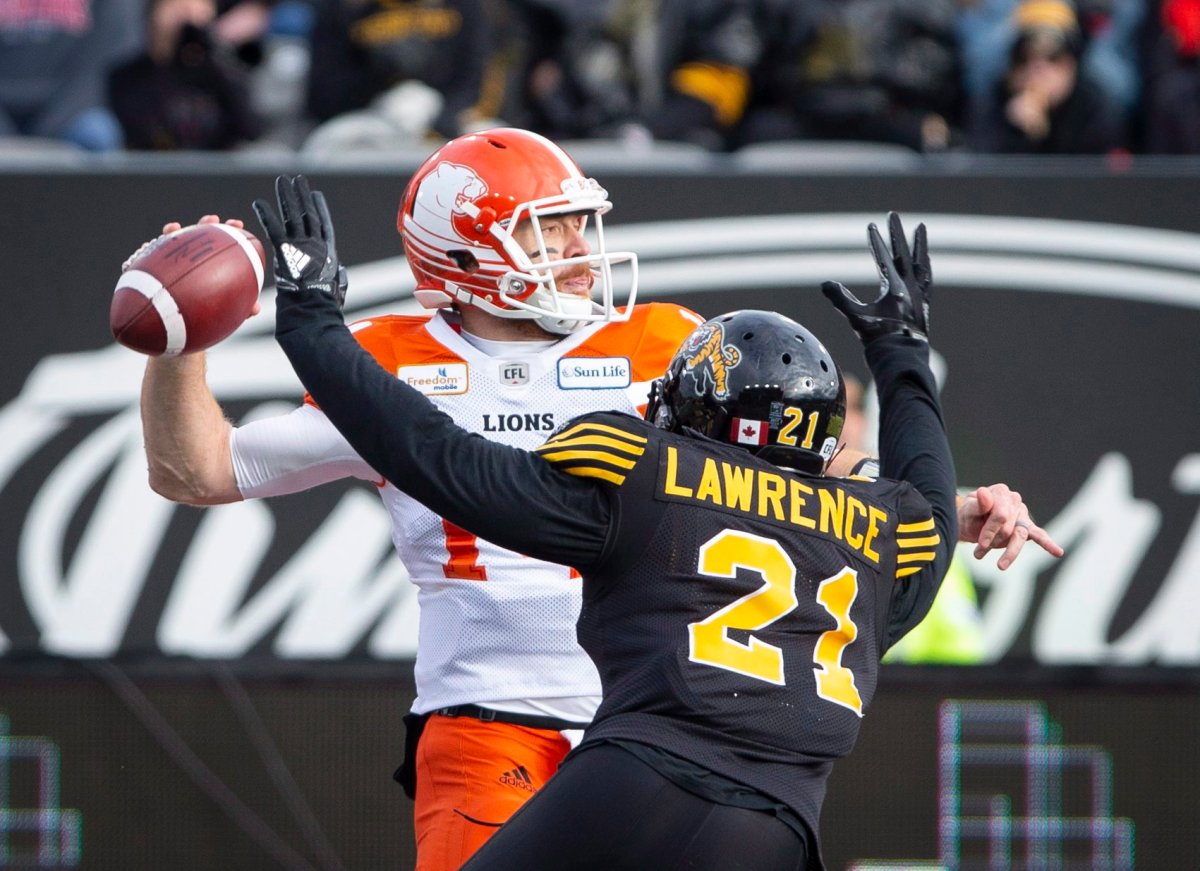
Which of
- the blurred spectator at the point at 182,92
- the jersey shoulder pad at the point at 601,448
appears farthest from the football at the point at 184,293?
the blurred spectator at the point at 182,92

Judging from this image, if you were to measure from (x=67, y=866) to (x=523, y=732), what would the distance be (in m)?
2.92

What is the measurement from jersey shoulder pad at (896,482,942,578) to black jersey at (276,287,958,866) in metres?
0.11

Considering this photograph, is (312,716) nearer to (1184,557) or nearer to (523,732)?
(523,732)

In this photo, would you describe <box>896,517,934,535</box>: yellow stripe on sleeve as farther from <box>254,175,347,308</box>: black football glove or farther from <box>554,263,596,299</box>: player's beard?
<box>254,175,347,308</box>: black football glove

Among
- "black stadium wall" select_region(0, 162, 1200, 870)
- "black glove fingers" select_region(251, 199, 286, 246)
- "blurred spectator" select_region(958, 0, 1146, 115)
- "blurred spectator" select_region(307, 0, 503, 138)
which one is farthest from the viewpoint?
"blurred spectator" select_region(958, 0, 1146, 115)

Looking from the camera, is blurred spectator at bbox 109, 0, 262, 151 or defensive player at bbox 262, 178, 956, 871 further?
blurred spectator at bbox 109, 0, 262, 151

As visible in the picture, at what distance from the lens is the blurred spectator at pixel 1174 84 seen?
7.64m

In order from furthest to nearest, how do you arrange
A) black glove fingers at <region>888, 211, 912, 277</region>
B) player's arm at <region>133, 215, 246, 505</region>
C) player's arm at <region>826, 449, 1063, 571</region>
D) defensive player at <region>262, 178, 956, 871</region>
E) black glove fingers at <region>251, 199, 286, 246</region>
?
black glove fingers at <region>888, 211, 912, 277</region>
player's arm at <region>133, 215, 246, 505</region>
player's arm at <region>826, 449, 1063, 571</region>
black glove fingers at <region>251, 199, 286, 246</region>
defensive player at <region>262, 178, 956, 871</region>

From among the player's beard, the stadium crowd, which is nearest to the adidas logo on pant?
the player's beard

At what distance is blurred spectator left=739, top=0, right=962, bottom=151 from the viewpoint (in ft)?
25.2

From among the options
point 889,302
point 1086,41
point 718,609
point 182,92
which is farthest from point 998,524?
point 1086,41

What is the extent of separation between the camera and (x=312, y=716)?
5.63 meters

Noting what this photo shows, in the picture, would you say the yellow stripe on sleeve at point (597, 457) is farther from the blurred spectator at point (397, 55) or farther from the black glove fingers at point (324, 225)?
the blurred spectator at point (397, 55)

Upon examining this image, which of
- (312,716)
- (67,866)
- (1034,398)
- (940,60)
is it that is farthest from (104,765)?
(940,60)
